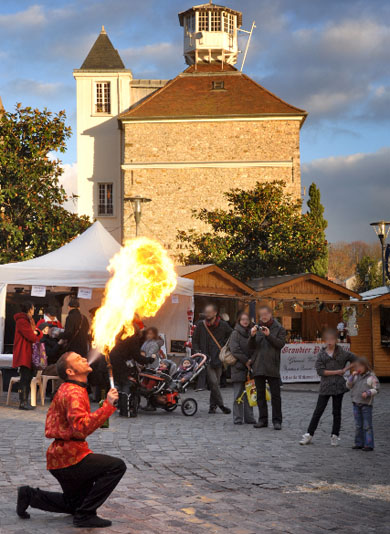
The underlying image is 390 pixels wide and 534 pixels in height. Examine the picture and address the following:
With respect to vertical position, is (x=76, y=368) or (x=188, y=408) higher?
(x=76, y=368)

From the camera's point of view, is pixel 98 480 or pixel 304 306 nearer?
pixel 98 480

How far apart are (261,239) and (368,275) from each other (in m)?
40.8

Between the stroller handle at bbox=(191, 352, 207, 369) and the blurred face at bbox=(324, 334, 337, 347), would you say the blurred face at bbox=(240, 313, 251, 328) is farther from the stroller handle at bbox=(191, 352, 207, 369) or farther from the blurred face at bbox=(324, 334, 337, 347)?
the blurred face at bbox=(324, 334, 337, 347)

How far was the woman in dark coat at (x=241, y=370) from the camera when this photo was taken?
12219mm

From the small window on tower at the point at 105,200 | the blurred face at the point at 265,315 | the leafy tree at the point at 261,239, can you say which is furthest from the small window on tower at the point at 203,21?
the blurred face at the point at 265,315

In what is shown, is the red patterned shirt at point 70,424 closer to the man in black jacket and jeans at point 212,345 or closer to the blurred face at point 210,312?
the man in black jacket and jeans at point 212,345

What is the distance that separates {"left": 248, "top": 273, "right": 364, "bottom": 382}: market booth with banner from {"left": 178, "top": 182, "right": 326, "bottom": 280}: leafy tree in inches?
182

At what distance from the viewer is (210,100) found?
Answer: 1609 inches

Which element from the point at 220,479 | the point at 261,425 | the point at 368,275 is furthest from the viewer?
the point at 368,275

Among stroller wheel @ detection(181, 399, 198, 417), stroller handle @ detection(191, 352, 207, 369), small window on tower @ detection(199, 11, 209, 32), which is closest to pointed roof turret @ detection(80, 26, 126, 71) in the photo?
small window on tower @ detection(199, 11, 209, 32)

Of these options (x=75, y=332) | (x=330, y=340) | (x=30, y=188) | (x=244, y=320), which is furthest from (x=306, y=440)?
(x=30, y=188)

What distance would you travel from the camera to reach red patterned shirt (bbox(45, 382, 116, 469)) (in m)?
5.49

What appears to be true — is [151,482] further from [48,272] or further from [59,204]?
[59,204]

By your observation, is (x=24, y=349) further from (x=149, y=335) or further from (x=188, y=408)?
(x=188, y=408)
